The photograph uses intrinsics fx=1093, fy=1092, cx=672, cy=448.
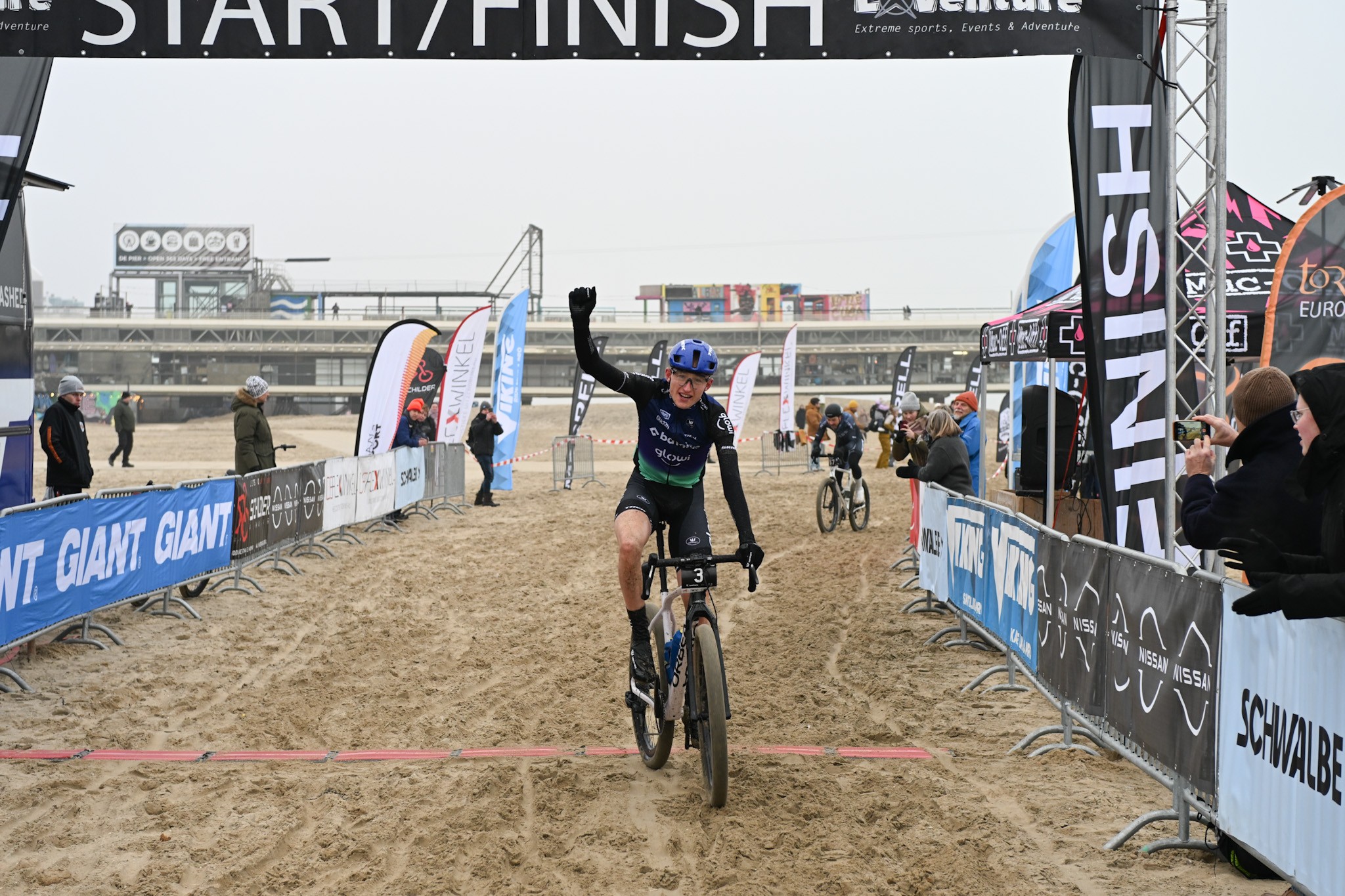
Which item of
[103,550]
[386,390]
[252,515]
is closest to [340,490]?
[386,390]

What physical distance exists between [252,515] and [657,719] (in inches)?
279

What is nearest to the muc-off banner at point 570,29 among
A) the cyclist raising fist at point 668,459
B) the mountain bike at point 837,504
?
the cyclist raising fist at point 668,459

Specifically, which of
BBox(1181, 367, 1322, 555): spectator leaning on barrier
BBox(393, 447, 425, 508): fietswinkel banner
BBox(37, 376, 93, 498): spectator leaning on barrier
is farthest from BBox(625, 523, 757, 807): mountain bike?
BBox(393, 447, 425, 508): fietswinkel banner

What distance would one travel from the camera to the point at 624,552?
17.2 ft

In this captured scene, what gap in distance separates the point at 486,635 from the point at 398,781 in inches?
153

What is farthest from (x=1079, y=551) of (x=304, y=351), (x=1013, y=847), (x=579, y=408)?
(x=304, y=351)

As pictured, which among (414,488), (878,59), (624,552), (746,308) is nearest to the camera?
(624,552)

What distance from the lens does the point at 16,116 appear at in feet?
21.0

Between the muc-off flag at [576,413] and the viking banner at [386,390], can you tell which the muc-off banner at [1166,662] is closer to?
the viking banner at [386,390]

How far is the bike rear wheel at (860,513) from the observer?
640 inches

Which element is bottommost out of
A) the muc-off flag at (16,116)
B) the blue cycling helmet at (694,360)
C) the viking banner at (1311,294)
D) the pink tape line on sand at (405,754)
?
the pink tape line on sand at (405,754)

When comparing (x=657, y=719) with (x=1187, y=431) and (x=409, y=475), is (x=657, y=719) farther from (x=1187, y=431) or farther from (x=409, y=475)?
(x=409, y=475)

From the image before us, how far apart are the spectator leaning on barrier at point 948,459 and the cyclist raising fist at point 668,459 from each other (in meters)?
5.14

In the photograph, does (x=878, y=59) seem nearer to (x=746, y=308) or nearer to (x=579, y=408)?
(x=579, y=408)
